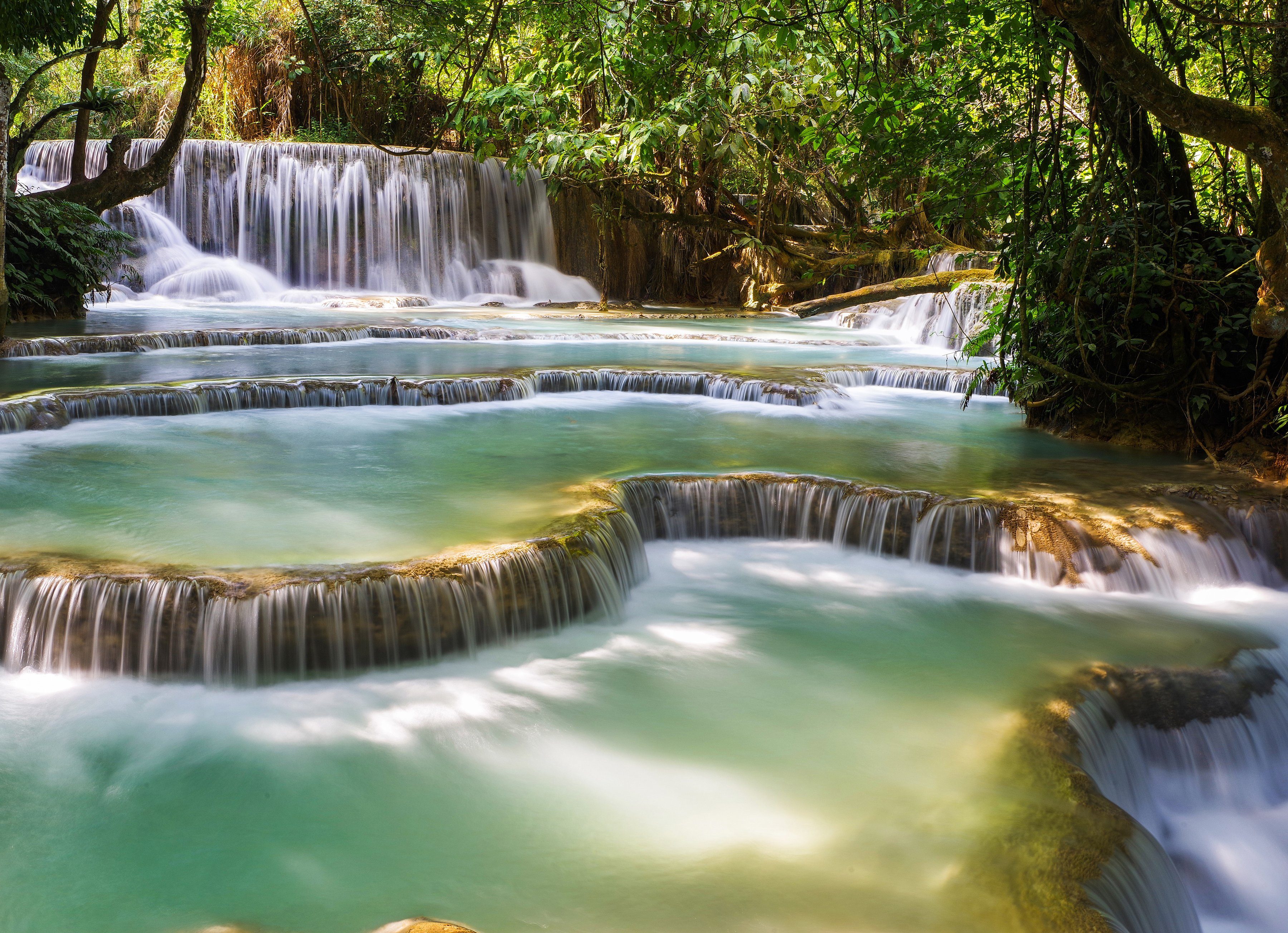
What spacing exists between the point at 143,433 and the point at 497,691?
4129 millimetres

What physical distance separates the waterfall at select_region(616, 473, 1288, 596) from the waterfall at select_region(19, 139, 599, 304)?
1219 cm

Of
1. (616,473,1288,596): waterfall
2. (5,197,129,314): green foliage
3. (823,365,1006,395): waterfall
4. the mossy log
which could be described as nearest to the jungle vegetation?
the mossy log

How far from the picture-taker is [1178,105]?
429 centimetres

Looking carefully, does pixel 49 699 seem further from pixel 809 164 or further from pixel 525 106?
pixel 809 164

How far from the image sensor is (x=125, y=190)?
38.4 feet

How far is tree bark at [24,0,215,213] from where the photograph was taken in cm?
1047

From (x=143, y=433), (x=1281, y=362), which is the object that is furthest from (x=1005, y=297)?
(x=143, y=433)

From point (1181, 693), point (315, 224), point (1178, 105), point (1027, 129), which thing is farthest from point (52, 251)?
point (1181, 693)

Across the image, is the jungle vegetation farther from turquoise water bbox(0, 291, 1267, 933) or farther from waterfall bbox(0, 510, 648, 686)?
waterfall bbox(0, 510, 648, 686)

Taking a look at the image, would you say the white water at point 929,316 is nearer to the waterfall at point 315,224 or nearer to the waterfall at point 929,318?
the waterfall at point 929,318

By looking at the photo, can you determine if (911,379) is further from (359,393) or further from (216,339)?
(216,339)

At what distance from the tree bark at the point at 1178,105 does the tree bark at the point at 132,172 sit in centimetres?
905

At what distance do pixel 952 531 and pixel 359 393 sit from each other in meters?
4.70

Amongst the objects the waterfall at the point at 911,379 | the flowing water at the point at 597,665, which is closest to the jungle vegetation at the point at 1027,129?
the flowing water at the point at 597,665
